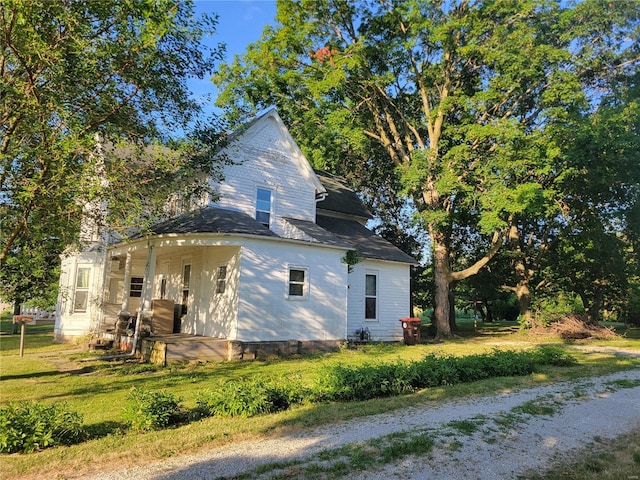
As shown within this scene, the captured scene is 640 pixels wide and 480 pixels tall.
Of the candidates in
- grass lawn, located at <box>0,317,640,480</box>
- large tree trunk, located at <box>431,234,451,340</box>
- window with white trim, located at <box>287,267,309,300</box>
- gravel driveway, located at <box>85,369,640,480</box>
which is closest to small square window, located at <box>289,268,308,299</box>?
window with white trim, located at <box>287,267,309,300</box>

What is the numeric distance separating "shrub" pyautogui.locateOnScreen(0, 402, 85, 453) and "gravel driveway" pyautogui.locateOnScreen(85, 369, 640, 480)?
54.2 inches

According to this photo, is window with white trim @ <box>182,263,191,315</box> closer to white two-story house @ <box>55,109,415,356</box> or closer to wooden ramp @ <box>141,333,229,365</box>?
white two-story house @ <box>55,109,415,356</box>

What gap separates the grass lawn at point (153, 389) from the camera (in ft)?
15.7

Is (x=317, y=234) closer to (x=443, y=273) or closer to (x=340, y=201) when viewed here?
(x=340, y=201)

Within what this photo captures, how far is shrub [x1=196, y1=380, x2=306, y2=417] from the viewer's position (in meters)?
6.41

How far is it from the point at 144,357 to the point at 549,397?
407 inches

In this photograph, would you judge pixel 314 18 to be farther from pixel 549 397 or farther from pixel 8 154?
pixel 549 397

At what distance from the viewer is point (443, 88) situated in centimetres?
2212

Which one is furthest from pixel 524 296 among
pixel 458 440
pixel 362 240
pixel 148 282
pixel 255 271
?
pixel 458 440

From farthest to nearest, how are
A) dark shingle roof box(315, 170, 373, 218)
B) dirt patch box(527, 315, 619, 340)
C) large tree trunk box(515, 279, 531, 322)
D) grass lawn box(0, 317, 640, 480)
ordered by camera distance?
large tree trunk box(515, 279, 531, 322)
dark shingle roof box(315, 170, 373, 218)
dirt patch box(527, 315, 619, 340)
grass lawn box(0, 317, 640, 480)

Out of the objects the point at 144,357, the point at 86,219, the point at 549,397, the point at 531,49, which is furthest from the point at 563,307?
the point at 86,219

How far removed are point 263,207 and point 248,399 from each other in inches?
433

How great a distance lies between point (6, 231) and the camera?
24.7 feet

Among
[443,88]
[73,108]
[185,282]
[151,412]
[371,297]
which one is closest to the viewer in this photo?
[151,412]
